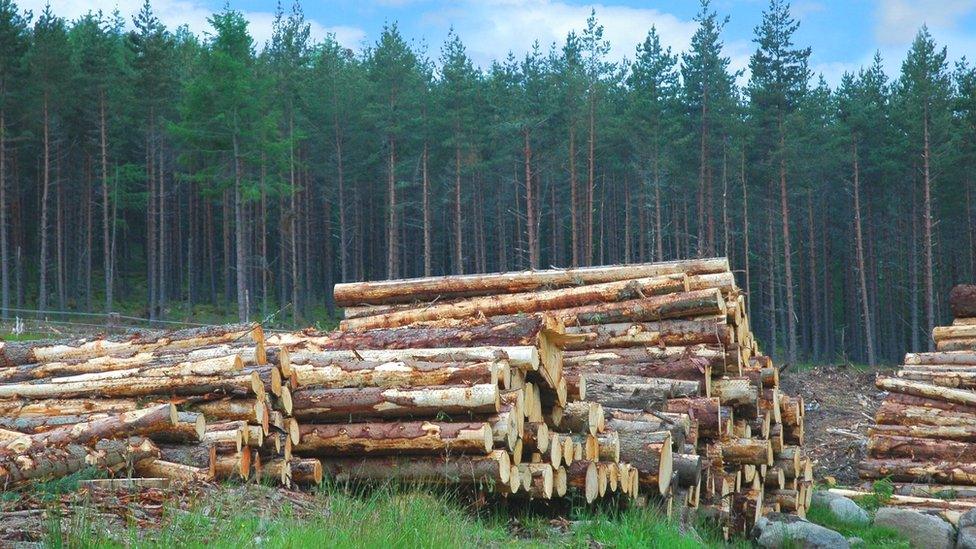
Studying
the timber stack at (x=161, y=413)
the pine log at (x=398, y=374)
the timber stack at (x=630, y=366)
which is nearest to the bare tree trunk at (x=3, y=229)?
the timber stack at (x=630, y=366)

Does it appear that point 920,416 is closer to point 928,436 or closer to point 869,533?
point 928,436

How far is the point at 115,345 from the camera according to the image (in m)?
9.60

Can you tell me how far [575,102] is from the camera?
47781 millimetres

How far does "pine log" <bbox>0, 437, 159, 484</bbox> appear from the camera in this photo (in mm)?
6254

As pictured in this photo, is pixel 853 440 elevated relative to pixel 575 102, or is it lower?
lower

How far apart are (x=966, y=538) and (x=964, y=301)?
10011mm

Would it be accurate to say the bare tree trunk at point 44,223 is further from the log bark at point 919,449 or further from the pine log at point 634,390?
the pine log at point 634,390

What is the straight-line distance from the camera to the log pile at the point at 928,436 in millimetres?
14594

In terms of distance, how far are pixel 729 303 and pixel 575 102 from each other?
119 ft

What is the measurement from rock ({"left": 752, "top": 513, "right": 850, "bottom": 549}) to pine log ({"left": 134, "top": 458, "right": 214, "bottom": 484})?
580 centimetres

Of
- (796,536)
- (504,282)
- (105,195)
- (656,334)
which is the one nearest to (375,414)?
(796,536)

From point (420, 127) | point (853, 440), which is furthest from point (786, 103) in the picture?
point (853, 440)

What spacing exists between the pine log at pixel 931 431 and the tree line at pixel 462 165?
85.6ft

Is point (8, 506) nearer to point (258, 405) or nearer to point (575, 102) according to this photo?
point (258, 405)
